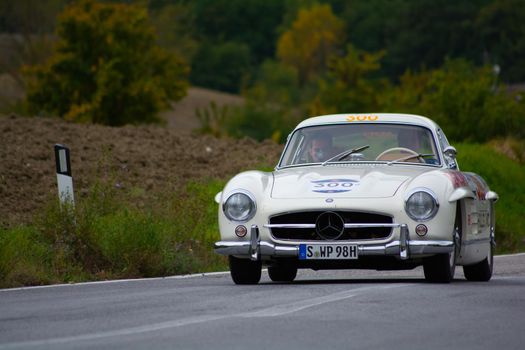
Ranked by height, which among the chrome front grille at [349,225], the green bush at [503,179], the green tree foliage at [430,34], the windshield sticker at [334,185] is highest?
the green tree foliage at [430,34]

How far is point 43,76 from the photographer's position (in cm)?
5297

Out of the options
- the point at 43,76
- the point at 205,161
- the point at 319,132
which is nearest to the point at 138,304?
the point at 319,132

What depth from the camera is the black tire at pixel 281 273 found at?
13188mm

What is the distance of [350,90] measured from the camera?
75.0 m

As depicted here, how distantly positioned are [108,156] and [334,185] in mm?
9964

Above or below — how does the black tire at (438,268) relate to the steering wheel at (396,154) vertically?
below

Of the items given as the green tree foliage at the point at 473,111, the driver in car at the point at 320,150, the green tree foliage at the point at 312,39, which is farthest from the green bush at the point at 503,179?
the green tree foliage at the point at 312,39

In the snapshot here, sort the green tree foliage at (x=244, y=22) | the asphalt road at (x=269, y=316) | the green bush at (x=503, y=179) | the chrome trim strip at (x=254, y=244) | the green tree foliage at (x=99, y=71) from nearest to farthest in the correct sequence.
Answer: the asphalt road at (x=269, y=316)
the chrome trim strip at (x=254, y=244)
the green bush at (x=503, y=179)
the green tree foliage at (x=99, y=71)
the green tree foliage at (x=244, y=22)

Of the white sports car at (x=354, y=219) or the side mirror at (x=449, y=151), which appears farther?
the side mirror at (x=449, y=151)

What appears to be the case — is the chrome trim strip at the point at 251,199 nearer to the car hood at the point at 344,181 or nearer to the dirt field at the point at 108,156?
the car hood at the point at 344,181

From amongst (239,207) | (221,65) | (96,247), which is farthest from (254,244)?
(221,65)

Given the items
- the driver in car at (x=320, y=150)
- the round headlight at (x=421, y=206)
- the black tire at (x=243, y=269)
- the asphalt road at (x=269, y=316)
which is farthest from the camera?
the driver in car at (x=320, y=150)

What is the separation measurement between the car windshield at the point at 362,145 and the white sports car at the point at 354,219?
0.17m

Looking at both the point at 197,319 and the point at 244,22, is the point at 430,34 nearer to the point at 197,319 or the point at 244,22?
the point at 244,22
